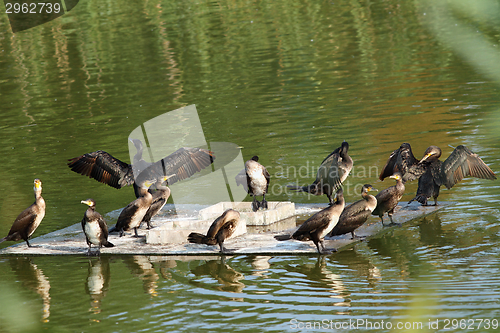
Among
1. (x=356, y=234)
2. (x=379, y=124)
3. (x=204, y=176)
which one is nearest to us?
(x=356, y=234)

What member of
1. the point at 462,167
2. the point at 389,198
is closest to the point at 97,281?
the point at 389,198

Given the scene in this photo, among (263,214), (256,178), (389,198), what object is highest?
(256,178)

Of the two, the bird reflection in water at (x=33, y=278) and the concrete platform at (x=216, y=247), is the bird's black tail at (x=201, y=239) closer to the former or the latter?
the concrete platform at (x=216, y=247)

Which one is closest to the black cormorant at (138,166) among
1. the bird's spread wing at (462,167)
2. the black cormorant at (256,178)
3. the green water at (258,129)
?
the black cormorant at (256,178)

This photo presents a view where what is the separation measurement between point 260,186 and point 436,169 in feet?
8.72

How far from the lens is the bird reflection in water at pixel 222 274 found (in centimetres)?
635

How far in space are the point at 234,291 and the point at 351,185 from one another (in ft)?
16.6

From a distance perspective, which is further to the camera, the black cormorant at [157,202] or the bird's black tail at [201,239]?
the black cormorant at [157,202]

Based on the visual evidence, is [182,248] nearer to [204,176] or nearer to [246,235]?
[246,235]

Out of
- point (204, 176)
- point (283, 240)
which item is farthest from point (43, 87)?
point (283, 240)

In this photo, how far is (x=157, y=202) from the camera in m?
8.75

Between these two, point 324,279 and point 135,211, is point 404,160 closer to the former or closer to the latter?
point 324,279

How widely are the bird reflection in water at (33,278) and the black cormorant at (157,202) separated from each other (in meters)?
1.71

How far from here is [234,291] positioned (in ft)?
20.4
